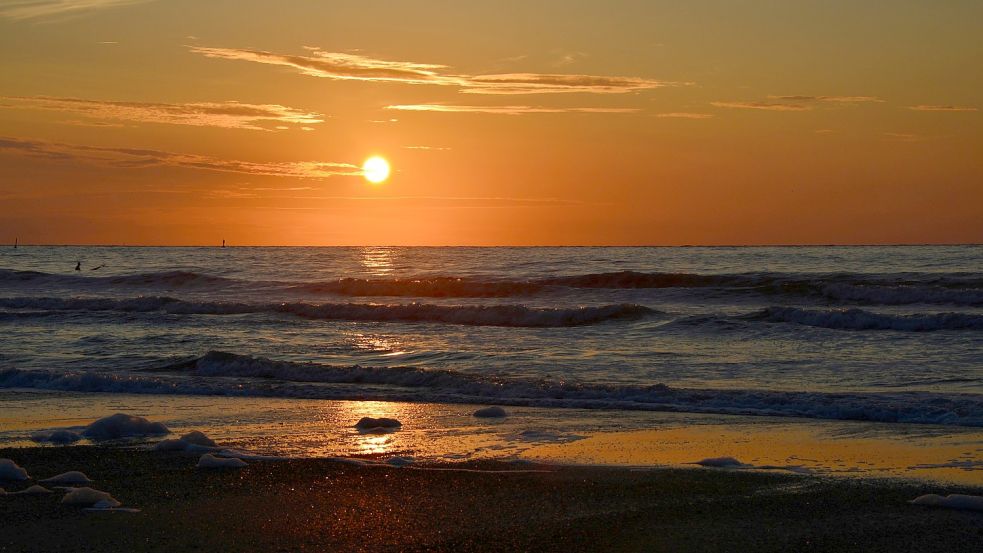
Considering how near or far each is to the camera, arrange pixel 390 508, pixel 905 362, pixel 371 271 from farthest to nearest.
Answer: pixel 371 271 < pixel 905 362 < pixel 390 508

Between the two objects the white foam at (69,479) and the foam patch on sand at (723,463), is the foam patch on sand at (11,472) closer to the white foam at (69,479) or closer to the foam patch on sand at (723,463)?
the white foam at (69,479)

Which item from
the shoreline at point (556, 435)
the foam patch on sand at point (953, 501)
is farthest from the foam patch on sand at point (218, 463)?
the foam patch on sand at point (953, 501)

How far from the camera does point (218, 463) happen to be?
877cm

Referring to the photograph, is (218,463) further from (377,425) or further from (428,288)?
(428,288)

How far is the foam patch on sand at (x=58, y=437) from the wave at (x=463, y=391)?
13.8 ft

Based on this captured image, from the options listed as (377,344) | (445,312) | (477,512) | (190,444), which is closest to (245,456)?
(190,444)

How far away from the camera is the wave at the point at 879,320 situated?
73.8ft

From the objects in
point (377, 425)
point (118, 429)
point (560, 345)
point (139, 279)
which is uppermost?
point (139, 279)

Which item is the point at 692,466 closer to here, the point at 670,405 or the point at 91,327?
the point at 670,405

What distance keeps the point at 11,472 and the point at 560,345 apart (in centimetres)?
1359

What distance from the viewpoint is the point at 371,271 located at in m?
53.6

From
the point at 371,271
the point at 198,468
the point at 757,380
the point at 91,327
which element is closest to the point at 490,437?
the point at 198,468

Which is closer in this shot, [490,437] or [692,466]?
[692,466]

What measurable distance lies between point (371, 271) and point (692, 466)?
4583cm
